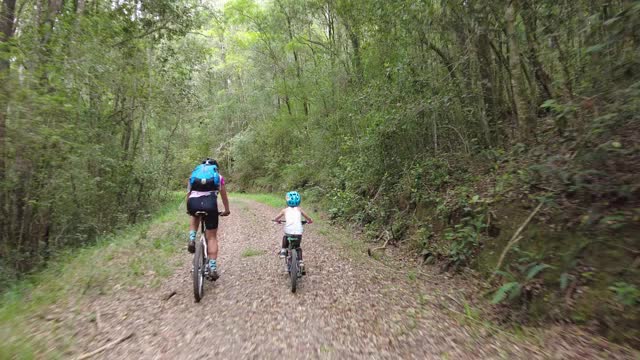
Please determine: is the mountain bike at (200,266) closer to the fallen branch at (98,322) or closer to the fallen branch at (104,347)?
the fallen branch at (104,347)

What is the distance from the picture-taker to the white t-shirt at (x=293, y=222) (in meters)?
5.95

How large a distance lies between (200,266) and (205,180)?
129 cm

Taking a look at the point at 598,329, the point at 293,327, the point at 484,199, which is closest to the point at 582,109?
the point at 484,199

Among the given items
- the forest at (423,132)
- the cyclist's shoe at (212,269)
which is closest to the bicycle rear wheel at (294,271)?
the cyclist's shoe at (212,269)

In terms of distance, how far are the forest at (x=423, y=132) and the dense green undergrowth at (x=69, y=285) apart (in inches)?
88.8

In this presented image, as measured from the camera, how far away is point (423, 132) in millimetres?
9844

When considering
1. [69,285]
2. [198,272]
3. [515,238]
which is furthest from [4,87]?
[515,238]

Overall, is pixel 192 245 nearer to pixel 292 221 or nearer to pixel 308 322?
pixel 292 221

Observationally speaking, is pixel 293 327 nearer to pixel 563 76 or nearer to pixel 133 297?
pixel 133 297

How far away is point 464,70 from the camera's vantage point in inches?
354

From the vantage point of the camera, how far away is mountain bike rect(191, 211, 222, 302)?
16.7 ft

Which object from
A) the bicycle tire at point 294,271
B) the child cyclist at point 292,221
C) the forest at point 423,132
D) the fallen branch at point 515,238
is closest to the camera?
the forest at point 423,132

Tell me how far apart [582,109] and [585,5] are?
1.69 metres

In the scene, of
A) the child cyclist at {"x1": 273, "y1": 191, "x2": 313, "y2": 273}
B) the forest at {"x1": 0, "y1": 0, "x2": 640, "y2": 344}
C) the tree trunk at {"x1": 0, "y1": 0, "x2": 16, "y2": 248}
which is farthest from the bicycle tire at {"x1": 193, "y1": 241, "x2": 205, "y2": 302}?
the tree trunk at {"x1": 0, "y1": 0, "x2": 16, "y2": 248}
